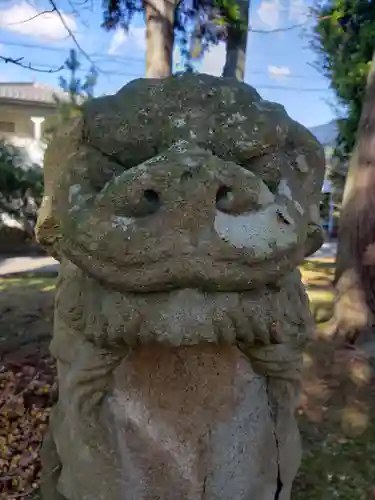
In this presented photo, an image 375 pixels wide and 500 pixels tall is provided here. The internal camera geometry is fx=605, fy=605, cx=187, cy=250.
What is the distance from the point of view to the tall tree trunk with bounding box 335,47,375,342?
162 inches

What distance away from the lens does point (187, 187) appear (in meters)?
0.87

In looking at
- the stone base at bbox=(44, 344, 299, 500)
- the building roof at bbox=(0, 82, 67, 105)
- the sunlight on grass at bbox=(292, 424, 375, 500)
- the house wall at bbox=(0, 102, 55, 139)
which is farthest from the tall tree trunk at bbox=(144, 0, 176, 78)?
the building roof at bbox=(0, 82, 67, 105)

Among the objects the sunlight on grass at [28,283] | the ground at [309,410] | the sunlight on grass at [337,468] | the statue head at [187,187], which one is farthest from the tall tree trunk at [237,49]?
the statue head at [187,187]

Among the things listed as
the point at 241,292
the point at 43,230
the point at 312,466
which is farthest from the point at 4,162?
the point at 241,292

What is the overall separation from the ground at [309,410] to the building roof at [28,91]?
1080 cm

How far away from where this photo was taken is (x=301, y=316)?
105 centimetres

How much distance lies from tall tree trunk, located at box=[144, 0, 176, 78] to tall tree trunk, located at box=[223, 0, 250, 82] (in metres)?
1.58

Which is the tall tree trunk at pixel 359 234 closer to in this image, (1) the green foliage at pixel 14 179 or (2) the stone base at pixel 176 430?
(2) the stone base at pixel 176 430

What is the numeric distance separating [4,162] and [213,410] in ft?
17.9

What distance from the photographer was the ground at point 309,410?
7.49 ft

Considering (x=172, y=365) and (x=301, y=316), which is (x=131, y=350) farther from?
(x=301, y=316)

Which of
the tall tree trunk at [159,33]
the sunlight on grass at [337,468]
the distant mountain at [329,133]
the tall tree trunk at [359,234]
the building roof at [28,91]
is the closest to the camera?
the sunlight on grass at [337,468]

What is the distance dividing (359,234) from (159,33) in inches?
94.4

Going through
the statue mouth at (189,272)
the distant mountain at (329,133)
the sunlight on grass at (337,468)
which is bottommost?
the sunlight on grass at (337,468)
